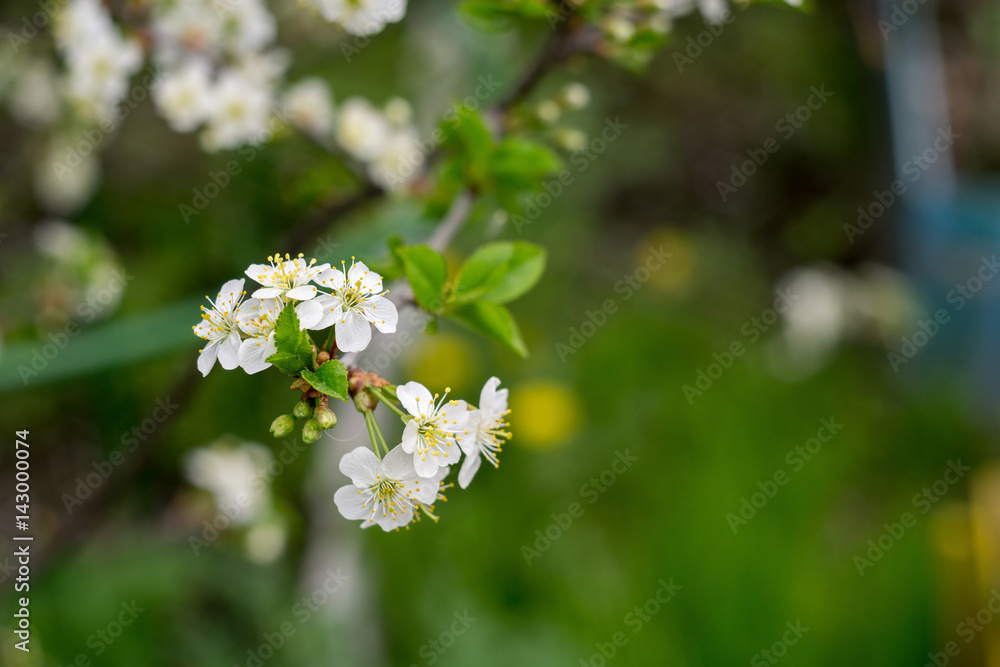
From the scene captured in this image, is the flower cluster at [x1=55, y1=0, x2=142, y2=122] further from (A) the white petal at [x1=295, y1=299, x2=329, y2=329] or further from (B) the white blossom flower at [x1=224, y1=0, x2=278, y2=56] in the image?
(A) the white petal at [x1=295, y1=299, x2=329, y2=329]

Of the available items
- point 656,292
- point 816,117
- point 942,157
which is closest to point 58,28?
point 656,292

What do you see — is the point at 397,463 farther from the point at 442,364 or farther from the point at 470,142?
the point at 442,364

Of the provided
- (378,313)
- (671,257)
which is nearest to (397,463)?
(378,313)

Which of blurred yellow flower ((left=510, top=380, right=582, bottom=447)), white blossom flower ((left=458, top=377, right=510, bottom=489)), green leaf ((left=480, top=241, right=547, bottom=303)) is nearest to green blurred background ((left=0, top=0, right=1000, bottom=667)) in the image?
blurred yellow flower ((left=510, top=380, right=582, bottom=447))

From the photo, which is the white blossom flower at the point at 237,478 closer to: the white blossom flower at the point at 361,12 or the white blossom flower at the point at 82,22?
the white blossom flower at the point at 82,22

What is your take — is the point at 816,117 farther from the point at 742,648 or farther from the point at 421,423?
the point at 421,423
